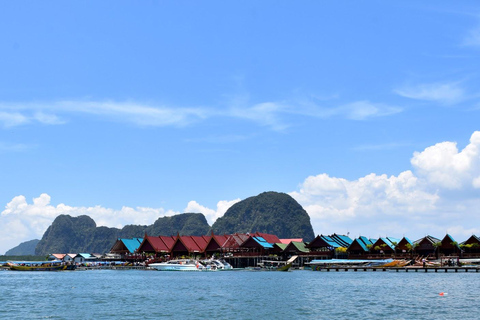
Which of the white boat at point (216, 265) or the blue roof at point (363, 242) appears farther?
the blue roof at point (363, 242)

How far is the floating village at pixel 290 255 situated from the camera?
347 ft

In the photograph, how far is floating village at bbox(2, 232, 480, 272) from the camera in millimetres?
105688

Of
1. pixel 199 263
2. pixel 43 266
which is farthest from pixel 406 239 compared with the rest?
pixel 43 266

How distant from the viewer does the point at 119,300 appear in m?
49.8

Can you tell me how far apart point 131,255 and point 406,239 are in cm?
7006

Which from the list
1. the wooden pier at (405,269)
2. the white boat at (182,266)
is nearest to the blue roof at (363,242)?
the wooden pier at (405,269)

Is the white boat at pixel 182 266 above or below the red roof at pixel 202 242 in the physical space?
below

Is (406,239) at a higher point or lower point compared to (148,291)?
higher

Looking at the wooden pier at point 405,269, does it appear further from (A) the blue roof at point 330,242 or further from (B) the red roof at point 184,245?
(B) the red roof at point 184,245

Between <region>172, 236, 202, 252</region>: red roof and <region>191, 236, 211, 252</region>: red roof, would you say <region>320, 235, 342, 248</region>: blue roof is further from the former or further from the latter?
<region>172, 236, 202, 252</region>: red roof

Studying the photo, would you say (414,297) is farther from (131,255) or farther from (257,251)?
(131,255)

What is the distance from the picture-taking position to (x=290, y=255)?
129m

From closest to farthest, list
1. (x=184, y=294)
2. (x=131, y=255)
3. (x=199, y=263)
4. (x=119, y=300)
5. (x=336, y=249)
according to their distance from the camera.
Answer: (x=119, y=300) → (x=184, y=294) → (x=199, y=263) → (x=336, y=249) → (x=131, y=255)

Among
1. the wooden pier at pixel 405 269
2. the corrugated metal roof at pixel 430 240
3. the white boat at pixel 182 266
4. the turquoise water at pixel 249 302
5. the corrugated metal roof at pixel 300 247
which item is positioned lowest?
the turquoise water at pixel 249 302
